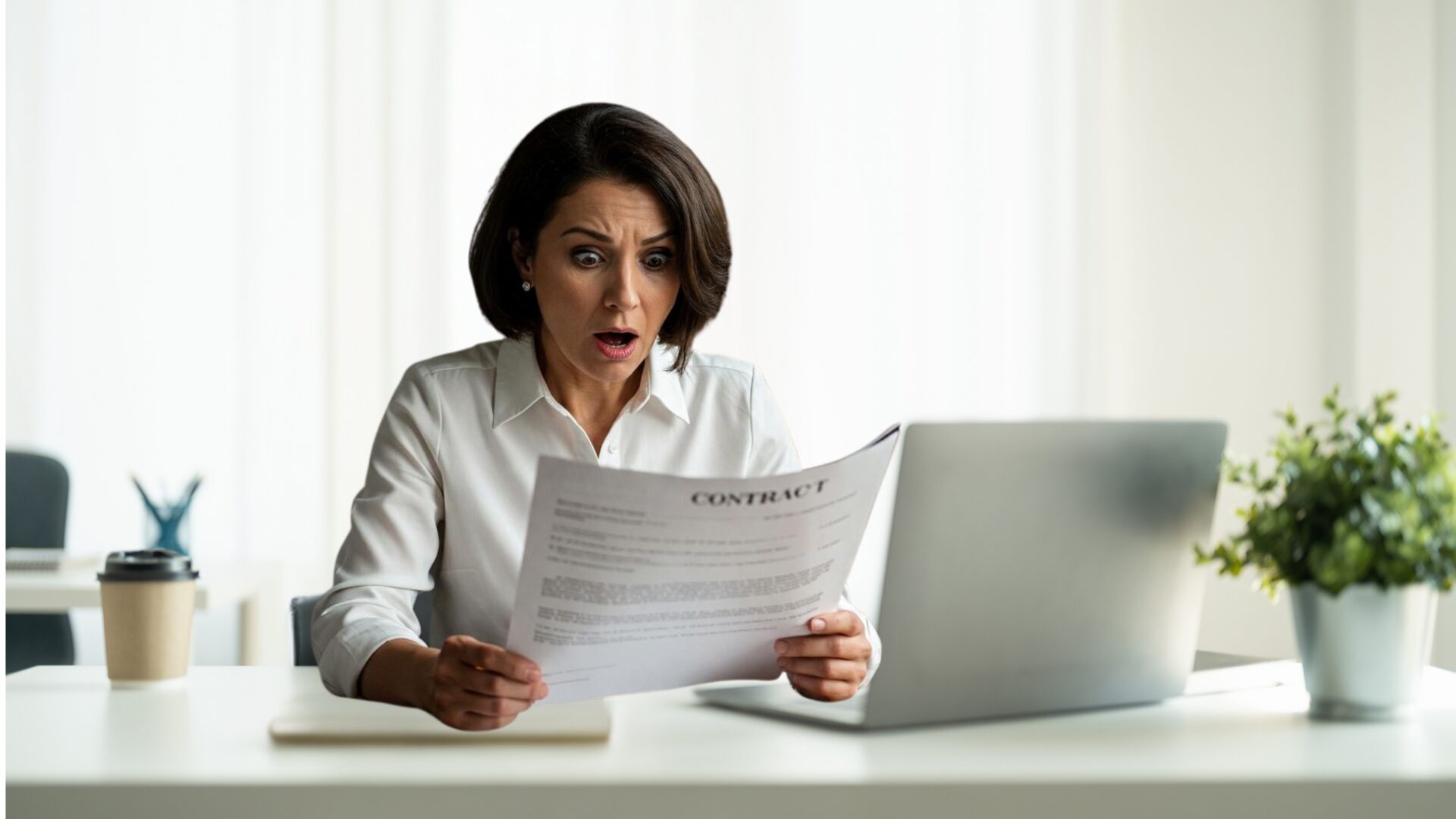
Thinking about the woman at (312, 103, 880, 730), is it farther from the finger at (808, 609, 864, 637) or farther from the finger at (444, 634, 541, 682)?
the finger at (444, 634, 541, 682)

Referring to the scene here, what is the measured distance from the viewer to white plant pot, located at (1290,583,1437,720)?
1.08 m

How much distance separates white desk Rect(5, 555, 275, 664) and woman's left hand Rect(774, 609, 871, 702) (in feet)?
4.71

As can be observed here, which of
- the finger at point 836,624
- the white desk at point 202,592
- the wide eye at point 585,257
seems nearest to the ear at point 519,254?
the wide eye at point 585,257

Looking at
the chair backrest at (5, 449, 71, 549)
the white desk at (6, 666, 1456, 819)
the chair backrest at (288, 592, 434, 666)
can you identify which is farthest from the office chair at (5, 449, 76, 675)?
the white desk at (6, 666, 1456, 819)

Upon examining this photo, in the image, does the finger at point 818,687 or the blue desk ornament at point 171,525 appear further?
the blue desk ornament at point 171,525

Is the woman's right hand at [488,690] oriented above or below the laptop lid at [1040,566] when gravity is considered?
below

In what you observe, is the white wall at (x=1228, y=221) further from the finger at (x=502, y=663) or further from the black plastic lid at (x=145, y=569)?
the finger at (x=502, y=663)

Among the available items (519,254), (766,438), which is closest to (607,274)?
(519,254)

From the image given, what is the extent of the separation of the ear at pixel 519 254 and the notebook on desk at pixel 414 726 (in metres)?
0.73

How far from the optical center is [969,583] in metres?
1.04

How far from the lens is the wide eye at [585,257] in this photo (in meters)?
1.60

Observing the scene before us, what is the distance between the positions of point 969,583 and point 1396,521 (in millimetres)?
339

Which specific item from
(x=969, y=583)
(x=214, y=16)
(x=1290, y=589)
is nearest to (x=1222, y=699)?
(x=1290, y=589)

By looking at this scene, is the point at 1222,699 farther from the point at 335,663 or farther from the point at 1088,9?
the point at 1088,9
